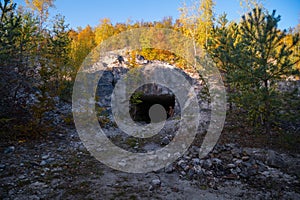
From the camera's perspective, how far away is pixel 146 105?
19.4 meters

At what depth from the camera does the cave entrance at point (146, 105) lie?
683 inches

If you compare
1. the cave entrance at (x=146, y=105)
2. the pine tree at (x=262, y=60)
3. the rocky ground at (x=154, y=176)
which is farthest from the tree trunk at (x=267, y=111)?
the cave entrance at (x=146, y=105)

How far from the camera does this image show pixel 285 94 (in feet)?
21.6

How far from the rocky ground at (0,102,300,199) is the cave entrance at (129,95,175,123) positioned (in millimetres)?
10703

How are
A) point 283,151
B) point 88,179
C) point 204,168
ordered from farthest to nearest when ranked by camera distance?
point 283,151, point 204,168, point 88,179

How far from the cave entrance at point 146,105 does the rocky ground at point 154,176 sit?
1070 cm

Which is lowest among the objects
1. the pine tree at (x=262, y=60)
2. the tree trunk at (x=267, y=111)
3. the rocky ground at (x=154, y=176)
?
the rocky ground at (x=154, y=176)

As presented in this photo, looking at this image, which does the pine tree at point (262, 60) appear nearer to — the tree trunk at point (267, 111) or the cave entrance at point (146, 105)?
the tree trunk at point (267, 111)

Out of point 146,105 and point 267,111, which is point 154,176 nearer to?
point 267,111

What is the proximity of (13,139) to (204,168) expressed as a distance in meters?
6.50

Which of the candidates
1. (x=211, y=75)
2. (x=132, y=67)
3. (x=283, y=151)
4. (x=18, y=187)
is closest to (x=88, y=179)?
(x=18, y=187)

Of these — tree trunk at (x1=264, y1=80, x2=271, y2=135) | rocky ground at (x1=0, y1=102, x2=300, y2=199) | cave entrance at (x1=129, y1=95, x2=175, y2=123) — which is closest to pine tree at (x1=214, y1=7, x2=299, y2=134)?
tree trunk at (x1=264, y1=80, x2=271, y2=135)

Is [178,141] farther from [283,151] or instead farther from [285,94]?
[285,94]

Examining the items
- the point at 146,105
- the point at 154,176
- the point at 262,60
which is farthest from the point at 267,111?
the point at 146,105
